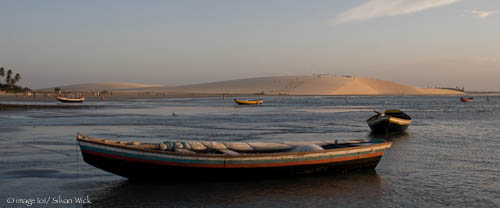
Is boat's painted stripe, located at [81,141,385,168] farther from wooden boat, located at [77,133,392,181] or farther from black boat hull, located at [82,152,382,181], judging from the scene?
black boat hull, located at [82,152,382,181]

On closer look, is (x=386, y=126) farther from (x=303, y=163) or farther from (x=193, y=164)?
(x=193, y=164)

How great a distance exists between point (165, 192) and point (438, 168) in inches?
328

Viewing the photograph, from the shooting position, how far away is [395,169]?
1509cm

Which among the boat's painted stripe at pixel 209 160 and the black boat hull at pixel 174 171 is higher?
the boat's painted stripe at pixel 209 160

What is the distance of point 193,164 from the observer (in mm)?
12391

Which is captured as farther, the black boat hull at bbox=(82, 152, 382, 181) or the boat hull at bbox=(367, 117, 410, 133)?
the boat hull at bbox=(367, 117, 410, 133)

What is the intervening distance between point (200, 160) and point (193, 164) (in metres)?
0.21

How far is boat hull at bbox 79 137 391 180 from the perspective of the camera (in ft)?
40.1

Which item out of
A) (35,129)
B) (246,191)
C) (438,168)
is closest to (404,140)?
(438,168)

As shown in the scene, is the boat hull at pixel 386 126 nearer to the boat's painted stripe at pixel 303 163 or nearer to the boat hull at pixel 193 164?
the boat's painted stripe at pixel 303 163

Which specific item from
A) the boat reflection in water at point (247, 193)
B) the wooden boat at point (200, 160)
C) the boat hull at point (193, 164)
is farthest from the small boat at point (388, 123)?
the boat hull at point (193, 164)

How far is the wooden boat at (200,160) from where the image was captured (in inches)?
481

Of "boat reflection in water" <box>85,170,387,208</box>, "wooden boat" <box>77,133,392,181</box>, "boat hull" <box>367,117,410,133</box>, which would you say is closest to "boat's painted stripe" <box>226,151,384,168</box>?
"wooden boat" <box>77,133,392,181</box>

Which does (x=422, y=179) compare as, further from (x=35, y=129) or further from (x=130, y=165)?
(x=35, y=129)
